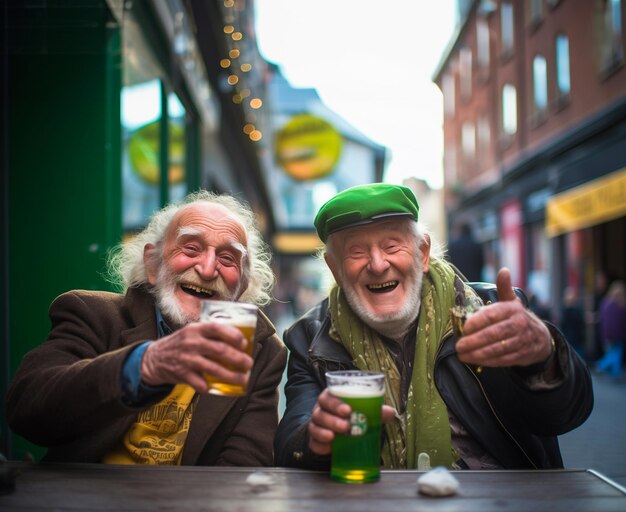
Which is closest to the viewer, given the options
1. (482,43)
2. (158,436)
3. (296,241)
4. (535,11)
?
(158,436)

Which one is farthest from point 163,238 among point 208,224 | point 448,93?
point 448,93

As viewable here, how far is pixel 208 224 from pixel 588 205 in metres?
10.5

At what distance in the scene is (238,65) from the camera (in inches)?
327

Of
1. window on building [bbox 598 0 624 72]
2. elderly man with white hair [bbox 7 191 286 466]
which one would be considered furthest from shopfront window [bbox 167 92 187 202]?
window on building [bbox 598 0 624 72]

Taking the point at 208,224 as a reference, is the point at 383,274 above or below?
below

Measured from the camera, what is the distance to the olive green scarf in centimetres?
216

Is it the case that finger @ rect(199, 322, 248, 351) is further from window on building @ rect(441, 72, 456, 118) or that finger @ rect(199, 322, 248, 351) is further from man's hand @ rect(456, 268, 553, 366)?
window on building @ rect(441, 72, 456, 118)

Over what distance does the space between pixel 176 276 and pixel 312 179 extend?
832 centimetres

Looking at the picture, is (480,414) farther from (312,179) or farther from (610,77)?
(610,77)

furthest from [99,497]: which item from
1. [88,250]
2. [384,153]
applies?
[384,153]

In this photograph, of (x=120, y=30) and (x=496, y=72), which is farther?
(x=496, y=72)

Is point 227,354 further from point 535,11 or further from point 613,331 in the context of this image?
point 535,11

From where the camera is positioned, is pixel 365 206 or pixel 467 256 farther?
pixel 467 256

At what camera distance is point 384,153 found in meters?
45.3
